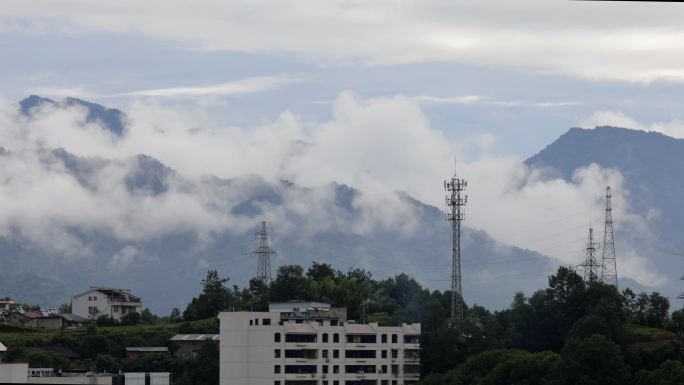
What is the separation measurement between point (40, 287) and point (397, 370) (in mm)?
97892

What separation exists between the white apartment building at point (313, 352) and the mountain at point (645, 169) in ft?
379

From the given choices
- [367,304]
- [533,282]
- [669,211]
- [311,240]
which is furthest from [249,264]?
[367,304]

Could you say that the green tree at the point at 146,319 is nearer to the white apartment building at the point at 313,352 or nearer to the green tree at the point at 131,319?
the green tree at the point at 131,319

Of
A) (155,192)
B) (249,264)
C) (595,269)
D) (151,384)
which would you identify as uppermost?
(155,192)

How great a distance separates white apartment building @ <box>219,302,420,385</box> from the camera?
104ft

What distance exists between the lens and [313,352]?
31828 mm

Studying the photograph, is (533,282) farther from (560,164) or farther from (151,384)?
(151,384)

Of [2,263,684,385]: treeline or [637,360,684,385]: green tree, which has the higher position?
[2,263,684,385]: treeline

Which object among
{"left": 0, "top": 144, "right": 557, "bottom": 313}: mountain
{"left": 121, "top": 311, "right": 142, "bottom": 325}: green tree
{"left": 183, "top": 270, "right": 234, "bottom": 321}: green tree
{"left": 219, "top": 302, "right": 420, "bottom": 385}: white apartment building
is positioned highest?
{"left": 0, "top": 144, "right": 557, "bottom": 313}: mountain

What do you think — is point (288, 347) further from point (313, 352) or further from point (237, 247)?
point (237, 247)

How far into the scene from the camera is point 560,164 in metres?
182

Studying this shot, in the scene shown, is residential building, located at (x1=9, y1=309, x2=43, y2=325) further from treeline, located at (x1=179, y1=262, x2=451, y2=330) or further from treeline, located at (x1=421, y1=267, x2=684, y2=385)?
treeline, located at (x1=421, y1=267, x2=684, y2=385)

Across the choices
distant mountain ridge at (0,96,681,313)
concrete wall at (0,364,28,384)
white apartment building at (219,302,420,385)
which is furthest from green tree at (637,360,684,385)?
distant mountain ridge at (0,96,681,313)

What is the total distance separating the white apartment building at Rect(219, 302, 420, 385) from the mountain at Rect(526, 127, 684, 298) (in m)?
116
